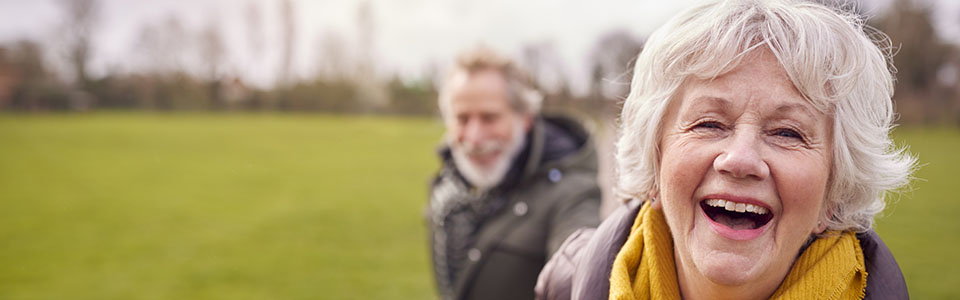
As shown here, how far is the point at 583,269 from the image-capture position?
1.81 m

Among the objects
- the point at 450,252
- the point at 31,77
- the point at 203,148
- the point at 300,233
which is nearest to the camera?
the point at 450,252

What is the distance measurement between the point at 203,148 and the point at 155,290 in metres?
21.4

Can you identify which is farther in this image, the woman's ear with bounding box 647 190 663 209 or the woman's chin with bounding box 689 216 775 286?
the woman's ear with bounding box 647 190 663 209

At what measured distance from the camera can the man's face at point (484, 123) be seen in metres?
3.29

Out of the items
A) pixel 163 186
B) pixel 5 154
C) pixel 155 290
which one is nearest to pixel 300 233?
pixel 155 290

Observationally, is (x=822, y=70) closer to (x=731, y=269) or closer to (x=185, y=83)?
(x=731, y=269)

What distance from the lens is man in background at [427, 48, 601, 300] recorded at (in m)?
2.83

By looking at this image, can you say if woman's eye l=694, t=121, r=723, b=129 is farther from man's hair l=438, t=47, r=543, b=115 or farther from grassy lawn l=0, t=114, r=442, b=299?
grassy lawn l=0, t=114, r=442, b=299

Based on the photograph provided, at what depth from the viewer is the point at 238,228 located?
1130 centimetres

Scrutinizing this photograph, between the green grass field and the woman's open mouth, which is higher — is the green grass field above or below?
below

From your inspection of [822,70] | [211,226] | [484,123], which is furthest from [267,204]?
[822,70]

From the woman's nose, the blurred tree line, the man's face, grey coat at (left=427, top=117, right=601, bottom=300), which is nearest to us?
the woman's nose

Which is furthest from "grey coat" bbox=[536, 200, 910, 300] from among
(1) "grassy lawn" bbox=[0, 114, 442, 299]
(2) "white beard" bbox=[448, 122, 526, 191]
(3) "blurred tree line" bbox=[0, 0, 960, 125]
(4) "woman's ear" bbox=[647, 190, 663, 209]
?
(3) "blurred tree line" bbox=[0, 0, 960, 125]

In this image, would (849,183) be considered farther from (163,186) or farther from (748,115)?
(163,186)
